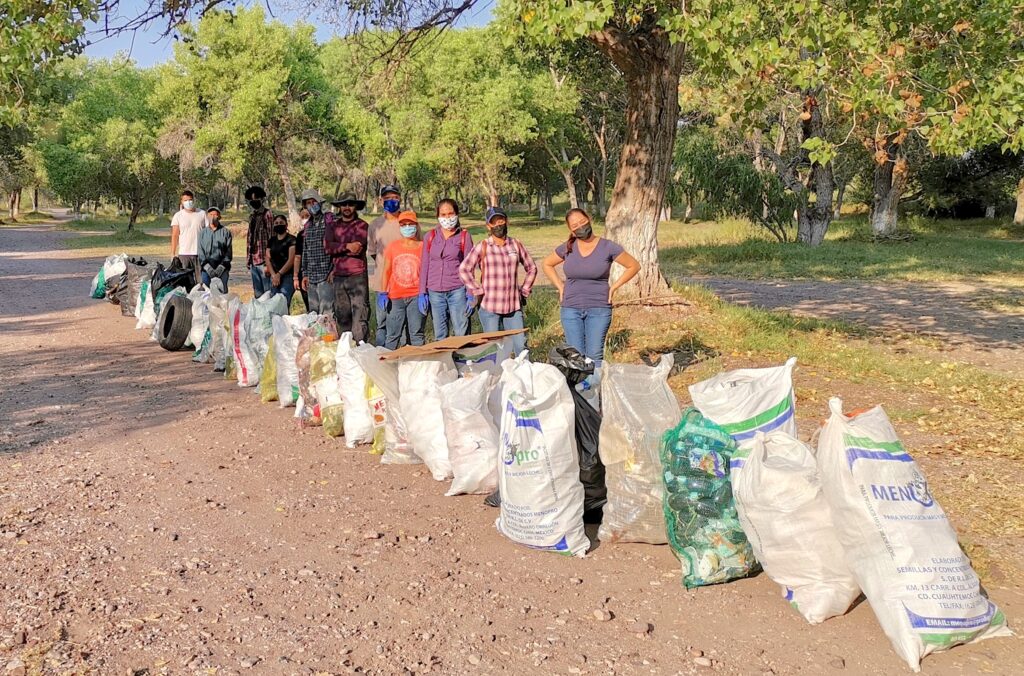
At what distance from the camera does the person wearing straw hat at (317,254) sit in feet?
30.3

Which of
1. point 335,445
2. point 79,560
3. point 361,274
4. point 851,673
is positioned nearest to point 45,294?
point 361,274

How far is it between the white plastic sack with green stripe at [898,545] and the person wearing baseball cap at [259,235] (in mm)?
7796

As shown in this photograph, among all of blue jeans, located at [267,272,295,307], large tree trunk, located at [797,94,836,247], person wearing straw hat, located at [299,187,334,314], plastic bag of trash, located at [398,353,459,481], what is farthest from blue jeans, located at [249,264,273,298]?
large tree trunk, located at [797,94,836,247]

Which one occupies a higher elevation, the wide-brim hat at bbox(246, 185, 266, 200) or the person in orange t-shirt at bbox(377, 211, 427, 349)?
the wide-brim hat at bbox(246, 185, 266, 200)

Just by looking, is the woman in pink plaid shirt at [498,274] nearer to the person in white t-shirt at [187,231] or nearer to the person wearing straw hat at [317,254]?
the person wearing straw hat at [317,254]

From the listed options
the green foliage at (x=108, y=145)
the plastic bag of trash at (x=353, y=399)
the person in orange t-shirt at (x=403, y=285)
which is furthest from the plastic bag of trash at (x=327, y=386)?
the green foliage at (x=108, y=145)

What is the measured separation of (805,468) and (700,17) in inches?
126

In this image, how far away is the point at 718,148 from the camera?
1100 inches

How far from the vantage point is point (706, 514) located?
395cm

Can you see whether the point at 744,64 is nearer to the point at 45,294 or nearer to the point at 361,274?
the point at 361,274

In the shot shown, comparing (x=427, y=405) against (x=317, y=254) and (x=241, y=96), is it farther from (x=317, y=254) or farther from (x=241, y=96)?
(x=241, y=96)

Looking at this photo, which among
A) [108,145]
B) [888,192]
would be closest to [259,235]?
[888,192]

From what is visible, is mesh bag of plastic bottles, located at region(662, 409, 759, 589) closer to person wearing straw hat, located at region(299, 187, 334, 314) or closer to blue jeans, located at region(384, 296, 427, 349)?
blue jeans, located at region(384, 296, 427, 349)

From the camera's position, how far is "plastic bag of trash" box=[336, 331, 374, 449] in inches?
242
